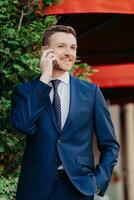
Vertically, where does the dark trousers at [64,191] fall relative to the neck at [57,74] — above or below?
below

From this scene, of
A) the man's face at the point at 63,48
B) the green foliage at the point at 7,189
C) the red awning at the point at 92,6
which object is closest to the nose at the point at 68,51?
the man's face at the point at 63,48

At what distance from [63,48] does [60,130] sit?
17.2 inches

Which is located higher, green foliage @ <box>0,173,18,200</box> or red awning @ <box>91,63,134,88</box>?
red awning @ <box>91,63,134,88</box>

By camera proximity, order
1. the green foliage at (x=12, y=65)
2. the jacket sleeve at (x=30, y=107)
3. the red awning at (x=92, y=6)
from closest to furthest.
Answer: the jacket sleeve at (x=30, y=107) → the green foliage at (x=12, y=65) → the red awning at (x=92, y=6)

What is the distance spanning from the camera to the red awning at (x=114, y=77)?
677 cm

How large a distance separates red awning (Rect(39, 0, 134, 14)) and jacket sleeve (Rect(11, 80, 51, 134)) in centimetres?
249

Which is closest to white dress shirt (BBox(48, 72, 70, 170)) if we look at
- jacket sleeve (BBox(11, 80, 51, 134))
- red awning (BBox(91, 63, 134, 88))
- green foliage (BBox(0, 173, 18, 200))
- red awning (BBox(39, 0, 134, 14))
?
jacket sleeve (BBox(11, 80, 51, 134))

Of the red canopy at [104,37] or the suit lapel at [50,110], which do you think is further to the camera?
the red canopy at [104,37]

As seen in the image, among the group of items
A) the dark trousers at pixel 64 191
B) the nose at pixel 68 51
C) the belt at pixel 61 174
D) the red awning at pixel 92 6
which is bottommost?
the dark trousers at pixel 64 191

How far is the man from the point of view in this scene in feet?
10.7

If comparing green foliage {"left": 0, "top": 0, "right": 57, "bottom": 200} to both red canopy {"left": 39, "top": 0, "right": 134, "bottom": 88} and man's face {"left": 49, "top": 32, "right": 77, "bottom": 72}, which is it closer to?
man's face {"left": 49, "top": 32, "right": 77, "bottom": 72}

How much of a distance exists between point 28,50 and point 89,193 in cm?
235

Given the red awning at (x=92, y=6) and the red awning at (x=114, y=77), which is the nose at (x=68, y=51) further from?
the red awning at (x=114, y=77)

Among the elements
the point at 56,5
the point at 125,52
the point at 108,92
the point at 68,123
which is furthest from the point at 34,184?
the point at 125,52
